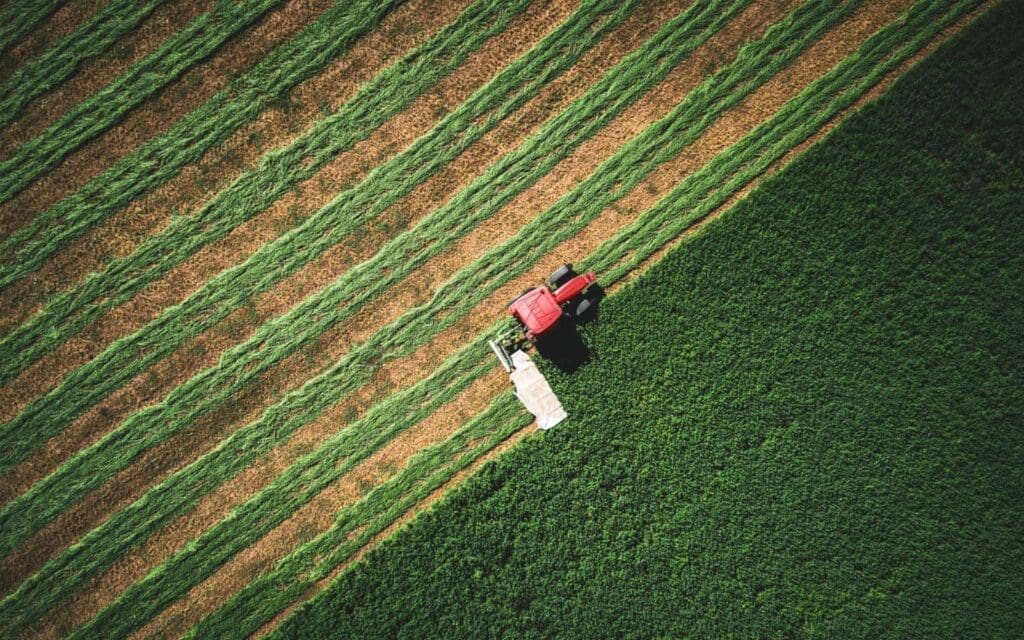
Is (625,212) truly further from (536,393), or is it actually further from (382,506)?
(382,506)

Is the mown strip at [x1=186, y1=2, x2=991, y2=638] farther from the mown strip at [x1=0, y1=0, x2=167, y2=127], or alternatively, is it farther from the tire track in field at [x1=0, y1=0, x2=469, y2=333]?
the mown strip at [x1=0, y1=0, x2=167, y2=127]

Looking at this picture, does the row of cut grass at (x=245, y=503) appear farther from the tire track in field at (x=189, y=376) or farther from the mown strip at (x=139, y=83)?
the mown strip at (x=139, y=83)

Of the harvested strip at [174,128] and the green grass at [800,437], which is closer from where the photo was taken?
the green grass at [800,437]

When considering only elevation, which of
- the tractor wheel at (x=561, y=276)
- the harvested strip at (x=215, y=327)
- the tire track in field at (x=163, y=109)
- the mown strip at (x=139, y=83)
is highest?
the mown strip at (x=139, y=83)

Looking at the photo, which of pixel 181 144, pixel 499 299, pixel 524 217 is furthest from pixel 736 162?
pixel 181 144

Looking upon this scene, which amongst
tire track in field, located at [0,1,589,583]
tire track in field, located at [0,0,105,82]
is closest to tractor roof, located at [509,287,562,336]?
tire track in field, located at [0,1,589,583]

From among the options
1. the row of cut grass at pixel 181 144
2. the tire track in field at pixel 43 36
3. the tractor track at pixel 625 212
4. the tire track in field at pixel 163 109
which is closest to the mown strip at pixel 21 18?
the tire track in field at pixel 43 36
